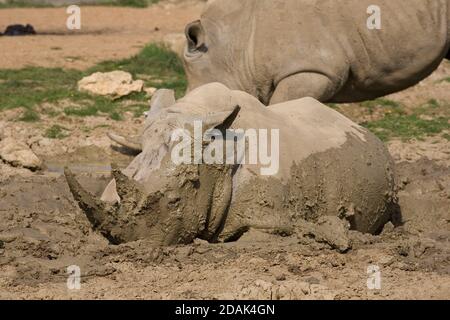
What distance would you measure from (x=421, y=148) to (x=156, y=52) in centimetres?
443

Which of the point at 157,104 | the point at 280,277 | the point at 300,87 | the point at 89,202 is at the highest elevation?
the point at 157,104

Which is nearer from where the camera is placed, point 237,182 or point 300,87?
point 237,182

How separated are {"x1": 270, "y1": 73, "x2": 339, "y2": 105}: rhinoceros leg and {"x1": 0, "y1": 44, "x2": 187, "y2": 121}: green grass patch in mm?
2716

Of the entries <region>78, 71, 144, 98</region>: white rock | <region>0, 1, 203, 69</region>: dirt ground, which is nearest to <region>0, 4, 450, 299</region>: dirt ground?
<region>78, 71, 144, 98</region>: white rock

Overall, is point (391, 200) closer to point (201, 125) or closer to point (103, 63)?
point (201, 125)

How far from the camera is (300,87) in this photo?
8.41m

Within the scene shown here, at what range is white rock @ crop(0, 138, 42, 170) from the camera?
8938mm

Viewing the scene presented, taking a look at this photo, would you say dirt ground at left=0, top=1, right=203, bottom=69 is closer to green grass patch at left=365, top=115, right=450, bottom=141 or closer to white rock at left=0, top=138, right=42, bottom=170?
white rock at left=0, top=138, right=42, bottom=170

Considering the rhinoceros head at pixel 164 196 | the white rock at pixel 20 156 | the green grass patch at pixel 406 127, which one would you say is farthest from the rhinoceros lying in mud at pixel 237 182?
the green grass patch at pixel 406 127

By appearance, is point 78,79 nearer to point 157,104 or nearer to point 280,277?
point 157,104

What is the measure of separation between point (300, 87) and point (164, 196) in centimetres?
293

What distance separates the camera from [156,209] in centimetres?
573

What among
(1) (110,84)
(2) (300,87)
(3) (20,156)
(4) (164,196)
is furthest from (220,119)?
(1) (110,84)

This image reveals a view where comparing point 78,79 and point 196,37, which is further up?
point 196,37
